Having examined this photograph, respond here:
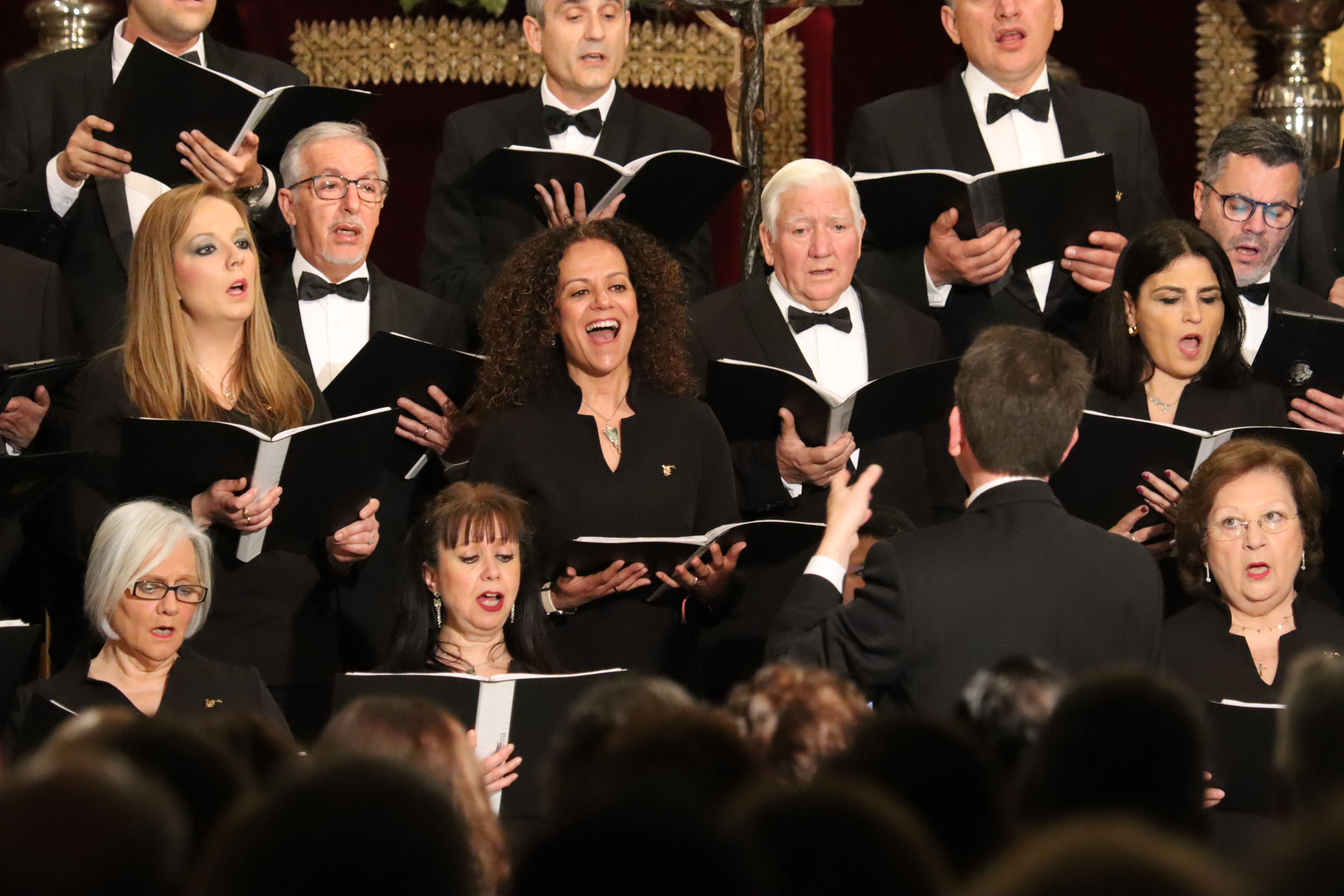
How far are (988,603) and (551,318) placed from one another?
162 cm

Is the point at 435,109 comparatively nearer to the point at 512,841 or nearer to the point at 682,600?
the point at 682,600

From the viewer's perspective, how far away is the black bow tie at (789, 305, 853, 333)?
421 cm

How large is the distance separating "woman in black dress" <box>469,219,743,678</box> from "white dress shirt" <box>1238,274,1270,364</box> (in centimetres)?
142

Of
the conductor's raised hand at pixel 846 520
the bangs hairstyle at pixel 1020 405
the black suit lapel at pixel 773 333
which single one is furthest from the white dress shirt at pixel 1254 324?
the conductor's raised hand at pixel 846 520

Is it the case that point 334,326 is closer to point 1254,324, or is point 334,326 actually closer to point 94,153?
point 94,153

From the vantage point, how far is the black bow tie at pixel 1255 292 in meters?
4.34

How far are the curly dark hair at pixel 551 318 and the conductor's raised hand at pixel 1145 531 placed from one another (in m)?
1.02

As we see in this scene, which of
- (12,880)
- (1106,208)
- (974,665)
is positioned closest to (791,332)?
(1106,208)

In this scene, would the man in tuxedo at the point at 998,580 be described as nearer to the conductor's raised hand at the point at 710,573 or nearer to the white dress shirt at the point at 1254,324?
the conductor's raised hand at the point at 710,573

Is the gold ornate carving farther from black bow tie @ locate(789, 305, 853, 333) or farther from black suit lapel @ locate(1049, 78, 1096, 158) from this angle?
black bow tie @ locate(789, 305, 853, 333)

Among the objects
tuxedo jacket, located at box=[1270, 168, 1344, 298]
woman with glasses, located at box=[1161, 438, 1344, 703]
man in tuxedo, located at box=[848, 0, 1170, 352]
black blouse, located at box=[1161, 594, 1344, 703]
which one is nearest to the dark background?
man in tuxedo, located at box=[848, 0, 1170, 352]

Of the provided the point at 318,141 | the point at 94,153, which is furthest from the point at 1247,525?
the point at 94,153

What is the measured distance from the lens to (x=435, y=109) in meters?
5.95

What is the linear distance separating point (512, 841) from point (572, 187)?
8.49ft
